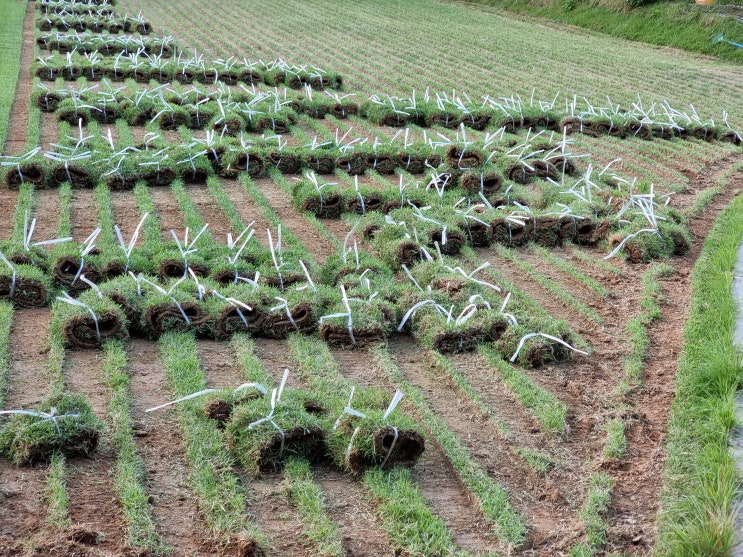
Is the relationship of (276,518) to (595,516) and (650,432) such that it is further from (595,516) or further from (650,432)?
(650,432)

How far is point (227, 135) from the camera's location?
10508 millimetres

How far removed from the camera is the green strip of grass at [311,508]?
11.6 feet

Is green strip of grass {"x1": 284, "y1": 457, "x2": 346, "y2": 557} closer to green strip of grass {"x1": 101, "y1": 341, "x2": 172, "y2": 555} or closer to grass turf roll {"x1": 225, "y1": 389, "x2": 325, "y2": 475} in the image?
grass turf roll {"x1": 225, "y1": 389, "x2": 325, "y2": 475}

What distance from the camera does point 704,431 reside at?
168 inches

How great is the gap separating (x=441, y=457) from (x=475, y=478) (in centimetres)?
26

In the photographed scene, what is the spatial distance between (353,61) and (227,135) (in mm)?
7207

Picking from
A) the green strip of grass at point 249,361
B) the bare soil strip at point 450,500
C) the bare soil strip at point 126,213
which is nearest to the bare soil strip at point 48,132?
the bare soil strip at point 126,213

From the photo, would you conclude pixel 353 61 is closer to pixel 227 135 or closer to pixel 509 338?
pixel 227 135

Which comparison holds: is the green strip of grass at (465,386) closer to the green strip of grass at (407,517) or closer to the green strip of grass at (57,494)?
the green strip of grass at (407,517)

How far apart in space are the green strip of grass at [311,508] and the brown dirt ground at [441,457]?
0.05 meters

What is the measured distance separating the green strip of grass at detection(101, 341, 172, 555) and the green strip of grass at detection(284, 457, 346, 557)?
624 millimetres

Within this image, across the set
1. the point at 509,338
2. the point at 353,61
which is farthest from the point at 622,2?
the point at 509,338

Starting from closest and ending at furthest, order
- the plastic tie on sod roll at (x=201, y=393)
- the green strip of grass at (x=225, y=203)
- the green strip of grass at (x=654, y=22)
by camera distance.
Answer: the plastic tie on sod roll at (x=201, y=393) → the green strip of grass at (x=225, y=203) → the green strip of grass at (x=654, y=22)

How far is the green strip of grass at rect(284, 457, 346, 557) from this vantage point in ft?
11.6
